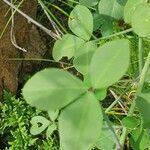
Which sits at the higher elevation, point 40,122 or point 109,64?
point 109,64

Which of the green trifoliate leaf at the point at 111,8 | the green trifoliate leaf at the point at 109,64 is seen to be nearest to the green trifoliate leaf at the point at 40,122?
the green trifoliate leaf at the point at 111,8

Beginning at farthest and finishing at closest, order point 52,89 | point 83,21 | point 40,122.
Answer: point 40,122
point 83,21
point 52,89

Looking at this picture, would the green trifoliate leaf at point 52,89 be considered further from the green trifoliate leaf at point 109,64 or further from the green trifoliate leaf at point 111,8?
the green trifoliate leaf at point 111,8

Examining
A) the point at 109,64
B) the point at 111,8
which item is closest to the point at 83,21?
the point at 111,8

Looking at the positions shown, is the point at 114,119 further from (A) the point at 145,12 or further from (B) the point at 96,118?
(B) the point at 96,118

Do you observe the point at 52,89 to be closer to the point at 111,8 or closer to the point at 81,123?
the point at 81,123

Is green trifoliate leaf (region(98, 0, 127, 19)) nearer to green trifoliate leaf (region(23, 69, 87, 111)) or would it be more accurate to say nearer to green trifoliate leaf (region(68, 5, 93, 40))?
→ green trifoliate leaf (region(68, 5, 93, 40))

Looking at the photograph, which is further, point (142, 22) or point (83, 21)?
point (83, 21)

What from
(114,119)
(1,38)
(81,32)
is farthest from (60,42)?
(1,38)

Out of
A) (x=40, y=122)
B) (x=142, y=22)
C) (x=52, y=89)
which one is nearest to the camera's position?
(x=52, y=89)
